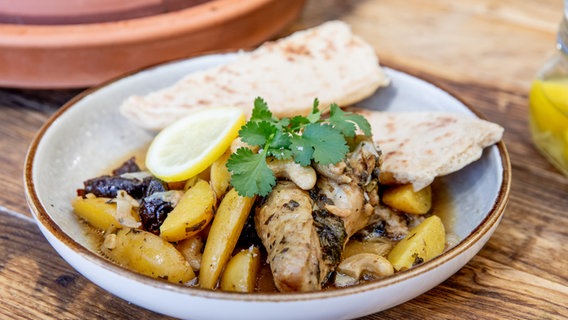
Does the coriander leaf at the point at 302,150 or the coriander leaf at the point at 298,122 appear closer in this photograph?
the coriander leaf at the point at 302,150

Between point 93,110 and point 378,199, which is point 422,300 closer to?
point 378,199

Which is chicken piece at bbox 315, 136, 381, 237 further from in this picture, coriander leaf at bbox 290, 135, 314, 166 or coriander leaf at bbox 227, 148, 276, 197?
coriander leaf at bbox 227, 148, 276, 197

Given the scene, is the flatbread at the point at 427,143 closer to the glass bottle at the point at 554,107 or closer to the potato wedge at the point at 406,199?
the potato wedge at the point at 406,199

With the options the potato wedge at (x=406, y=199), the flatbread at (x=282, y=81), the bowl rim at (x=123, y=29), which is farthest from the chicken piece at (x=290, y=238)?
the bowl rim at (x=123, y=29)

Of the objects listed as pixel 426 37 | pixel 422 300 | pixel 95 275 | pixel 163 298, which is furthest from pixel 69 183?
pixel 426 37

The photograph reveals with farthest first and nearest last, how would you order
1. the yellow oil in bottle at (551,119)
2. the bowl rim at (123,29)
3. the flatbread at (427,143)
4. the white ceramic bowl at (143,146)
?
the bowl rim at (123,29) → the yellow oil in bottle at (551,119) → the flatbread at (427,143) → the white ceramic bowl at (143,146)
